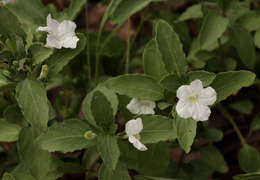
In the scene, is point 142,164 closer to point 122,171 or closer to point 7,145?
point 122,171

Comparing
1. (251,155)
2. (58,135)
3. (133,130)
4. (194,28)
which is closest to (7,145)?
(58,135)

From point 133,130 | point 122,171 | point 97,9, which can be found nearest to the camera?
point 133,130

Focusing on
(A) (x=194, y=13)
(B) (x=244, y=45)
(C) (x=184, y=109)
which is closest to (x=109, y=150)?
(C) (x=184, y=109)

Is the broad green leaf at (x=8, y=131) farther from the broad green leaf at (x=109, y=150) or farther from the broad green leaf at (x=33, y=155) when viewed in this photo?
the broad green leaf at (x=109, y=150)

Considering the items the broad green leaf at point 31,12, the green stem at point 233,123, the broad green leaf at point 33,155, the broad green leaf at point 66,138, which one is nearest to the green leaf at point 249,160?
the green stem at point 233,123

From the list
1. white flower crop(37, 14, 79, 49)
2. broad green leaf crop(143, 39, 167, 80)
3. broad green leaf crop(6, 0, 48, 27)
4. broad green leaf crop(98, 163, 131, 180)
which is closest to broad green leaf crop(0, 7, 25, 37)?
white flower crop(37, 14, 79, 49)

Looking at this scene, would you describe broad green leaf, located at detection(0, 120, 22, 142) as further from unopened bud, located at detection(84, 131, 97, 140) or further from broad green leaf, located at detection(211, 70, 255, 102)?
broad green leaf, located at detection(211, 70, 255, 102)

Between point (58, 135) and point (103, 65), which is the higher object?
point (103, 65)
